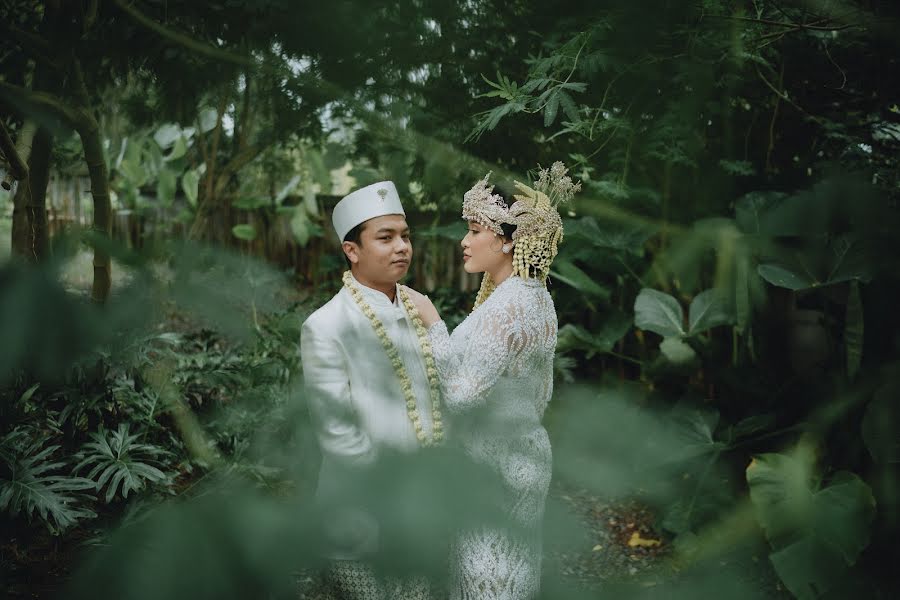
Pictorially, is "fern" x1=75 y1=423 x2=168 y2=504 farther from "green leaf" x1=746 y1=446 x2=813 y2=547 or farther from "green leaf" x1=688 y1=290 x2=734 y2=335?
"green leaf" x1=688 y1=290 x2=734 y2=335

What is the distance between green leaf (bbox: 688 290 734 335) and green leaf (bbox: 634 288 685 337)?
0.23 ft

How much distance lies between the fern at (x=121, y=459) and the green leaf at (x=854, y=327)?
2622 mm

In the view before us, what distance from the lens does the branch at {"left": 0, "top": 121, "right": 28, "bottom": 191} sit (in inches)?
38.9

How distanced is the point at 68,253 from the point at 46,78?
307 mm

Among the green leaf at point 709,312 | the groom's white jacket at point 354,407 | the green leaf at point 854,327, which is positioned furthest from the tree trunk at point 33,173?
the green leaf at point 709,312

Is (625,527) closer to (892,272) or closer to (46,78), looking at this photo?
(892,272)

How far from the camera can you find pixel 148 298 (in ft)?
1.59

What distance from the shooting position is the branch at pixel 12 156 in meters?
0.99

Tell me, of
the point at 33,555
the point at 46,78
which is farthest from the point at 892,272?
the point at 33,555

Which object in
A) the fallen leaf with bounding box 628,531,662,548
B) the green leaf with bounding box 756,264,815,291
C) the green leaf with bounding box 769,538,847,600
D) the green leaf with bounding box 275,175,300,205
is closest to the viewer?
the green leaf with bounding box 769,538,847,600

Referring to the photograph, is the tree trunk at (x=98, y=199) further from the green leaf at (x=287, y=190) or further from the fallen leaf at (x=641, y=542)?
the green leaf at (x=287, y=190)

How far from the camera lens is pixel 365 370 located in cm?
70

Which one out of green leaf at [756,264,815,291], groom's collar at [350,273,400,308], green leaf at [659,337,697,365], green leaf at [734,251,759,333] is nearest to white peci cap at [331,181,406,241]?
groom's collar at [350,273,400,308]

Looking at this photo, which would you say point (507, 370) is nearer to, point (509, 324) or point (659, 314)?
point (509, 324)
